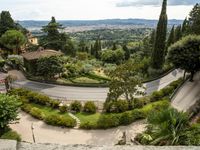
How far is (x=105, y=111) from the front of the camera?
99.2 feet

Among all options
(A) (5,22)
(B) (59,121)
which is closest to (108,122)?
(B) (59,121)

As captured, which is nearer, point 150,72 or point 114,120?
point 114,120

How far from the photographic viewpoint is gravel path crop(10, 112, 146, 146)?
23.9m

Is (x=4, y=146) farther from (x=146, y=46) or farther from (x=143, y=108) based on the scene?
(x=146, y=46)

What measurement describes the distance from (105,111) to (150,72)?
20127 mm

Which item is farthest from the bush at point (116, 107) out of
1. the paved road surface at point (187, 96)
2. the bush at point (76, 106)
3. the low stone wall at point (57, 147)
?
the low stone wall at point (57, 147)

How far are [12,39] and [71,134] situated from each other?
32.3 metres

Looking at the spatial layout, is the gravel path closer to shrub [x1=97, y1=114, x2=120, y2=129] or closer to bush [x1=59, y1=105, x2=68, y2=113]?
shrub [x1=97, y1=114, x2=120, y2=129]

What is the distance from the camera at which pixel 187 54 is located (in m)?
35.1

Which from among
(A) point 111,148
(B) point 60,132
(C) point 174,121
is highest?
(A) point 111,148

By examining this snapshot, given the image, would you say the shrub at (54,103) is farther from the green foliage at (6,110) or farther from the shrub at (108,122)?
the green foliage at (6,110)

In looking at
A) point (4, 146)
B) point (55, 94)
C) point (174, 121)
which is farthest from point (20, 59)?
point (4, 146)

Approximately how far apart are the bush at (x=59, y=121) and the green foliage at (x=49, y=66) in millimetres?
14642

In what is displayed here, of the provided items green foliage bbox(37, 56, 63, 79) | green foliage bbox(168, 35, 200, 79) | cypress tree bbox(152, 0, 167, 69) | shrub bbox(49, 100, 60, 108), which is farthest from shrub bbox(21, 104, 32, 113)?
cypress tree bbox(152, 0, 167, 69)
